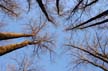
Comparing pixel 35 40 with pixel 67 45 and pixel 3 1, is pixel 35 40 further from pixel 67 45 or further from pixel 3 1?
pixel 3 1

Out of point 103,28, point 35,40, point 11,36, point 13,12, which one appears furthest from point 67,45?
point 11,36

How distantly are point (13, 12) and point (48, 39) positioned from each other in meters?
3.36

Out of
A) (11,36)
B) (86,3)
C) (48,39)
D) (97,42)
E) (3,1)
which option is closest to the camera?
(11,36)

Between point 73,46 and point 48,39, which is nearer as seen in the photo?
point 73,46

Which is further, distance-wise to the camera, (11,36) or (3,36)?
(11,36)

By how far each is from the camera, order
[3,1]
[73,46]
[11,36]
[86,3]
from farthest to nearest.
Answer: [73,46] < [3,1] < [86,3] < [11,36]

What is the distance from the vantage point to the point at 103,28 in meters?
10.6

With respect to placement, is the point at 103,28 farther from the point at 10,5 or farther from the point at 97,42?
the point at 10,5

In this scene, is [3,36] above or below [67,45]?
above

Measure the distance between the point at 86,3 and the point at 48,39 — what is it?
483cm

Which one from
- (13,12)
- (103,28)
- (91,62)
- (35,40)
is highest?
(13,12)

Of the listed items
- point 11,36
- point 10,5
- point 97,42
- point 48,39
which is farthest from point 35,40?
point 11,36

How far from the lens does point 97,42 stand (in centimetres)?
1077

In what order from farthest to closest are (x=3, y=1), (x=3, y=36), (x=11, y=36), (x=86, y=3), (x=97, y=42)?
(x=97, y=42), (x=3, y=1), (x=86, y=3), (x=11, y=36), (x=3, y=36)
